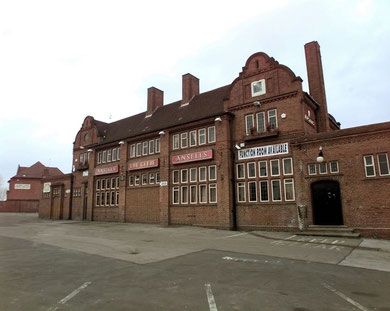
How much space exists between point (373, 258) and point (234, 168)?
11.8 m

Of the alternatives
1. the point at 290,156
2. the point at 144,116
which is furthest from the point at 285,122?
the point at 144,116

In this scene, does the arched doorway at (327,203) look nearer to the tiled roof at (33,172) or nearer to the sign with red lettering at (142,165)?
the sign with red lettering at (142,165)

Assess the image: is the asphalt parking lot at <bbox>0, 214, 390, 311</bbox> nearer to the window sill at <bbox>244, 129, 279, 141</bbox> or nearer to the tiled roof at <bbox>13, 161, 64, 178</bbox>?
the window sill at <bbox>244, 129, 279, 141</bbox>

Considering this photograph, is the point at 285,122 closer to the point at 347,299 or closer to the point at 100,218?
the point at 347,299

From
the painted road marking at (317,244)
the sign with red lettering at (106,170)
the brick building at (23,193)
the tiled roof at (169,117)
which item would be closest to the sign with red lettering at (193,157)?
the tiled roof at (169,117)

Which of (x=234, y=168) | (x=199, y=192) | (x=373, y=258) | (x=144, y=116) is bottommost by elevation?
(x=373, y=258)

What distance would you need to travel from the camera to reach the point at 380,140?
48.6 ft

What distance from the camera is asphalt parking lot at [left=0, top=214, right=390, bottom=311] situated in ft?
17.7

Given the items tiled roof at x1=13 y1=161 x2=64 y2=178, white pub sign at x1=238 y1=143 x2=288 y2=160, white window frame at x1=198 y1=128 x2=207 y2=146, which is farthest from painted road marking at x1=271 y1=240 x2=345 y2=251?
tiled roof at x1=13 y1=161 x2=64 y2=178

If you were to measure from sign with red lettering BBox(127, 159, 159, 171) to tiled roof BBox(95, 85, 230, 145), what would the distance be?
2828mm

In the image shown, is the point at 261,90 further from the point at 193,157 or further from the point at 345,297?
the point at 345,297

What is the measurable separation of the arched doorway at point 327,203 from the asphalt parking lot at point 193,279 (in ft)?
13.7

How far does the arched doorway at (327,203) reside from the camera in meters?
16.0

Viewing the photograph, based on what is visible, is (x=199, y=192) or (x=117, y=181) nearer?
(x=199, y=192)
